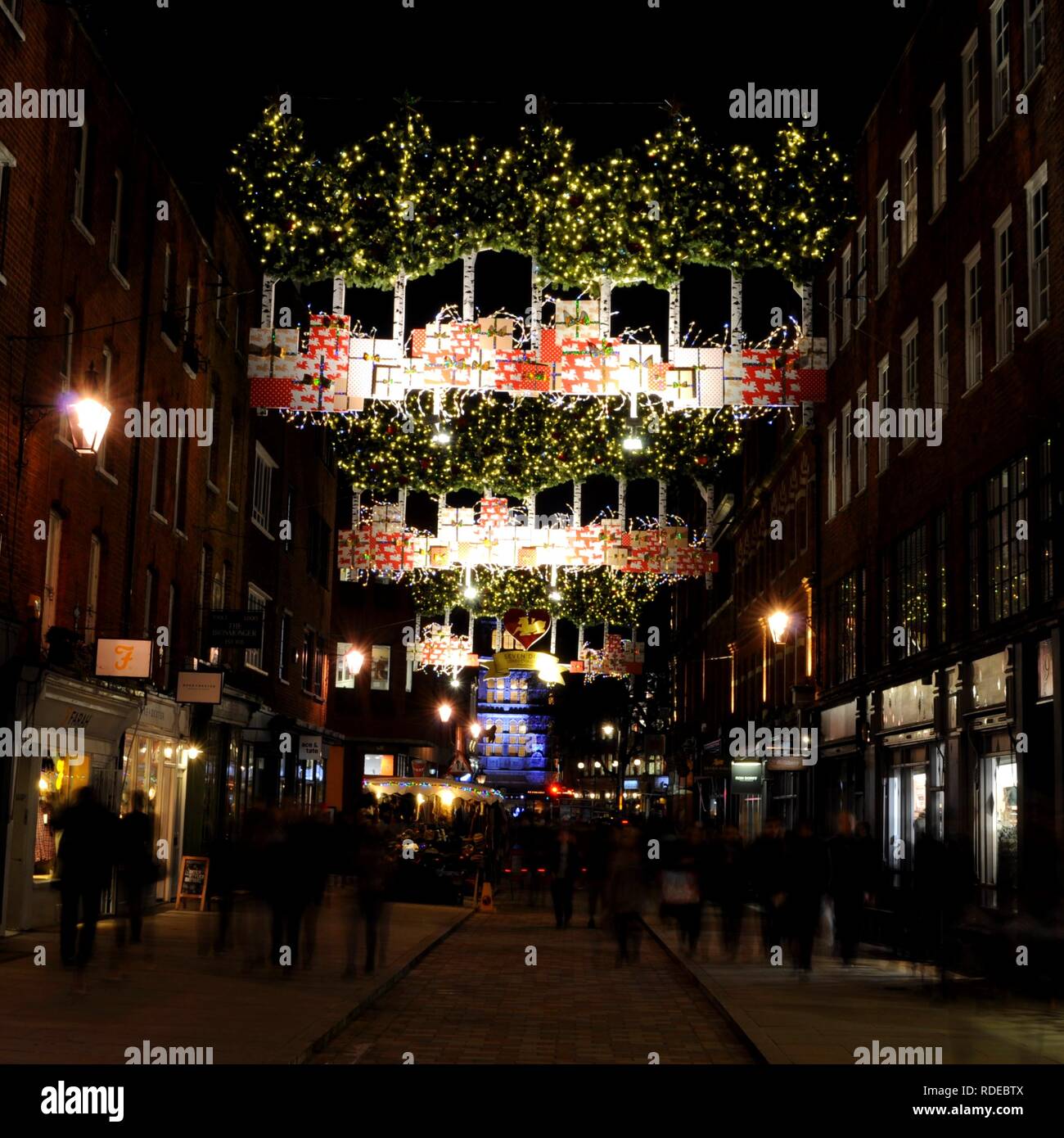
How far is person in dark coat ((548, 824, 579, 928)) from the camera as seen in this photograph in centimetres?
2741

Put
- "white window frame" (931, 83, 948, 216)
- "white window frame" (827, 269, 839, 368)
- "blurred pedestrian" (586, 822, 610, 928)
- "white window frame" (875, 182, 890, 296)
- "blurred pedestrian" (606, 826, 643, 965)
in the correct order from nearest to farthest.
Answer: "blurred pedestrian" (606, 826, 643, 965), "white window frame" (931, 83, 948, 216), "blurred pedestrian" (586, 822, 610, 928), "white window frame" (875, 182, 890, 296), "white window frame" (827, 269, 839, 368)

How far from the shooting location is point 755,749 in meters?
37.4

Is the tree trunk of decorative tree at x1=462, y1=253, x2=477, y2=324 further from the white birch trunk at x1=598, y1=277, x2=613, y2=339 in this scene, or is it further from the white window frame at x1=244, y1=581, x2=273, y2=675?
the white window frame at x1=244, y1=581, x2=273, y2=675

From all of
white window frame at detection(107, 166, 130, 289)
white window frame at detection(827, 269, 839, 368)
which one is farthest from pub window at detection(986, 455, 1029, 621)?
white window frame at detection(107, 166, 130, 289)

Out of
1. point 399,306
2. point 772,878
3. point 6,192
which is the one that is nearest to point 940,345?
point 399,306

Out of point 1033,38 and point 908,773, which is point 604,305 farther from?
point 908,773

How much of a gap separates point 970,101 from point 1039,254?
430 cm

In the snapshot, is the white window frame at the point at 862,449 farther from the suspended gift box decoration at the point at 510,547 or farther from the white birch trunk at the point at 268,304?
the white birch trunk at the point at 268,304

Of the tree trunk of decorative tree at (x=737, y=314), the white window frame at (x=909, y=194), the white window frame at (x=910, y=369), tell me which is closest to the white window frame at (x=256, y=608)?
the tree trunk of decorative tree at (x=737, y=314)

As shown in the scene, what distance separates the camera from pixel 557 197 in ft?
70.1

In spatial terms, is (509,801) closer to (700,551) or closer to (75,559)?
(700,551)

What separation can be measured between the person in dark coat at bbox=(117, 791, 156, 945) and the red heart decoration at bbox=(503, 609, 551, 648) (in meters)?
20.3
